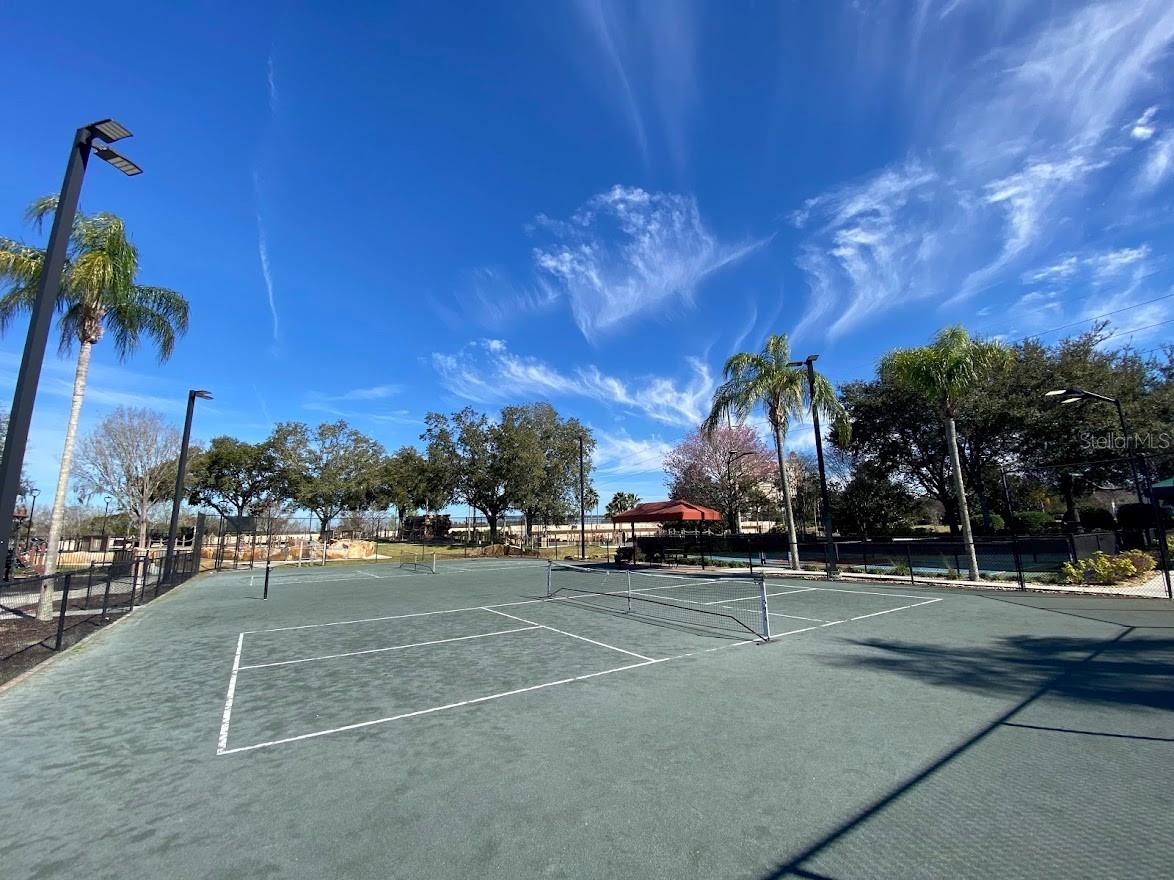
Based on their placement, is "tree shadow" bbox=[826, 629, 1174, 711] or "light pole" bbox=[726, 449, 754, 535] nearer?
"tree shadow" bbox=[826, 629, 1174, 711]

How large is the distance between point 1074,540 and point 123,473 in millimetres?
52466

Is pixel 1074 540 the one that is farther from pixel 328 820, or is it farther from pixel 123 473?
pixel 123 473

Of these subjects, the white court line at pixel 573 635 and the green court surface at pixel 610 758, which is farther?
the white court line at pixel 573 635

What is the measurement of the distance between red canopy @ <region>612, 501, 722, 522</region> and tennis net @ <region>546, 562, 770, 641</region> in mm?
2605

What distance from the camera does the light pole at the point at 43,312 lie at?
19.7 feet

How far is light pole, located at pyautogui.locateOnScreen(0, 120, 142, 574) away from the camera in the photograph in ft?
19.7

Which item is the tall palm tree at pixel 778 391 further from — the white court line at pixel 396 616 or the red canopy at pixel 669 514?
the white court line at pixel 396 616

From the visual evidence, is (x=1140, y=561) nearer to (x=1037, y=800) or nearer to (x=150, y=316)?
(x=1037, y=800)

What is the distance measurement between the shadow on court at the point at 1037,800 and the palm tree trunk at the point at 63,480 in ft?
56.4

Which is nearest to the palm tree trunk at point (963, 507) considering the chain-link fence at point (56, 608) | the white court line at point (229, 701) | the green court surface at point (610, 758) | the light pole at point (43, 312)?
the green court surface at point (610, 758)

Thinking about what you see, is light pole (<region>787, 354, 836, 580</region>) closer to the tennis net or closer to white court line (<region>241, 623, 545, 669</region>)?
the tennis net

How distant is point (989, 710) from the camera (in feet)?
18.5

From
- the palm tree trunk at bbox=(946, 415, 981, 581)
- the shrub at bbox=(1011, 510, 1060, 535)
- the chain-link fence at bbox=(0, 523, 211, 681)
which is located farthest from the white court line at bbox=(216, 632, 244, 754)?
the shrub at bbox=(1011, 510, 1060, 535)

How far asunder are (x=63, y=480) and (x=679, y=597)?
1651 centimetres
